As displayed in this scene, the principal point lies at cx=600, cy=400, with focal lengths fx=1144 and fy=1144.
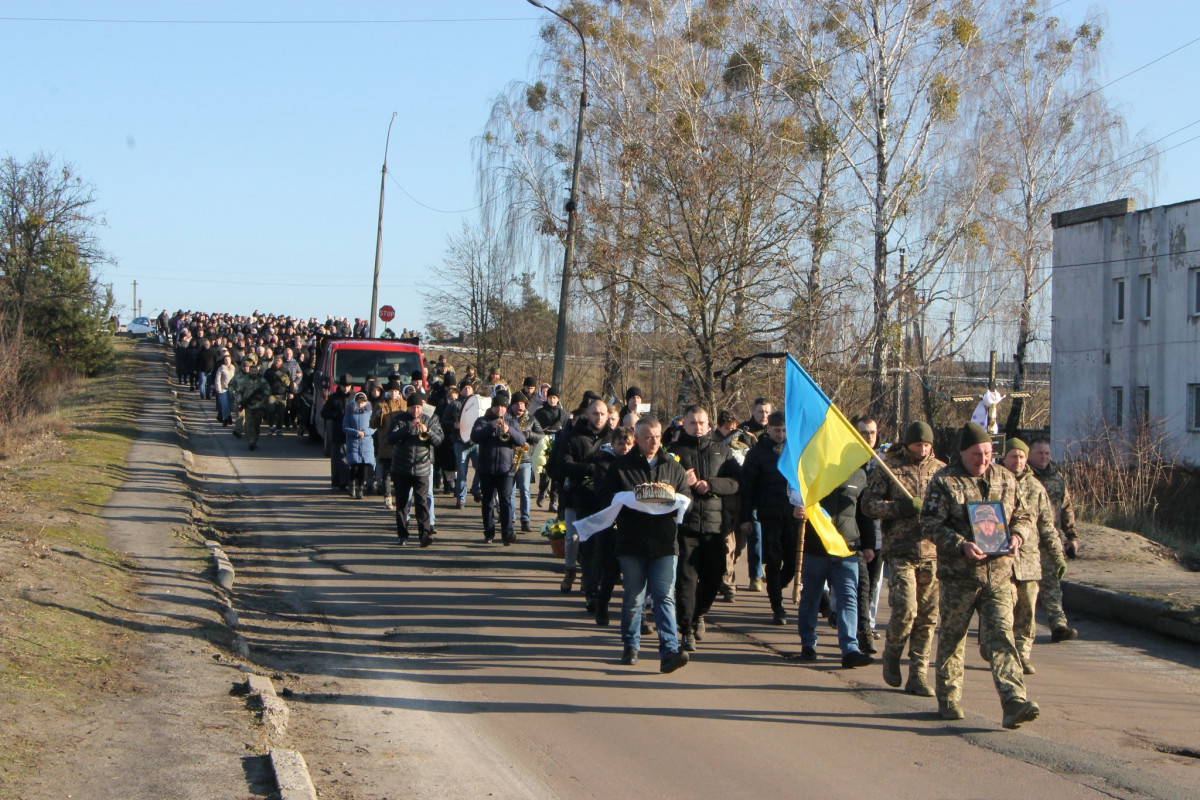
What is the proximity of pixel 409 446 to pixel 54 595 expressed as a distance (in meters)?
5.20

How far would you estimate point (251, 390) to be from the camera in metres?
24.5

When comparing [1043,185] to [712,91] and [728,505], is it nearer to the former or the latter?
[712,91]

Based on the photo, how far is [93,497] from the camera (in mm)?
15859

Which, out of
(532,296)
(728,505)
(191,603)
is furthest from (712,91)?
(191,603)

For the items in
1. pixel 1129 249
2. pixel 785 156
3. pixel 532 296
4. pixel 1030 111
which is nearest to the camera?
pixel 785 156

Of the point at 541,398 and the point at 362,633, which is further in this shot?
the point at 541,398

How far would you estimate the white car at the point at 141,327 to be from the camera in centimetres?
7838

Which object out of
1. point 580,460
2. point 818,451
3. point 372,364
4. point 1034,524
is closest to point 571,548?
point 580,460

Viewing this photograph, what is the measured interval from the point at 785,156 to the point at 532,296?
16.9 meters

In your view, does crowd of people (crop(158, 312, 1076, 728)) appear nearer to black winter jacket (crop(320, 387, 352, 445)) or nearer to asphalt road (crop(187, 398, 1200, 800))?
asphalt road (crop(187, 398, 1200, 800))

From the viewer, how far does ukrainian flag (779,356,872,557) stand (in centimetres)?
833

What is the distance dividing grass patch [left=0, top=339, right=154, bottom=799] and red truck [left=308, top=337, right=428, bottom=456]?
15.5ft

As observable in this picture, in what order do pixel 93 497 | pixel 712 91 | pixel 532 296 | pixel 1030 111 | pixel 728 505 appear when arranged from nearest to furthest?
pixel 728 505 < pixel 93 497 < pixel 712 91 < pixel 532 296 < pixel 1030 111

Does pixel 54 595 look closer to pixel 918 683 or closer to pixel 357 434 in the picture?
pixel 918 683
